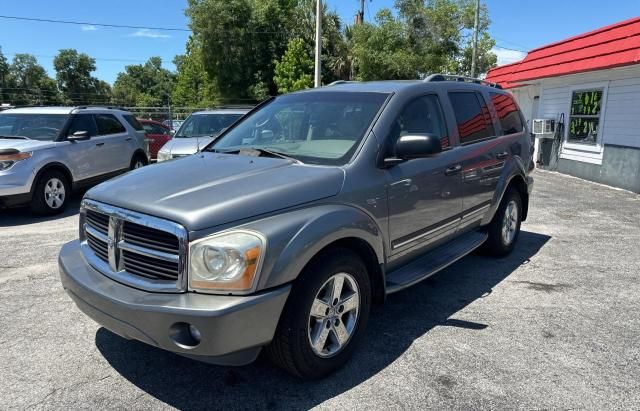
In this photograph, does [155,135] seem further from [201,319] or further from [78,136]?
[201,319]

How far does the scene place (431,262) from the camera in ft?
13.3

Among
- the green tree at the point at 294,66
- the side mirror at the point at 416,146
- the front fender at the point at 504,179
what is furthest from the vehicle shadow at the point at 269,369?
the green tree at the point at 294,66

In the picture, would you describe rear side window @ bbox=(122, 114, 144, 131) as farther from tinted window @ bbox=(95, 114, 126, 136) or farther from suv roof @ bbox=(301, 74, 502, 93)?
suv roof @ bbox=(301, 74, 502, 93)

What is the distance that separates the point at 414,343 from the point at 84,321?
8.63 feet

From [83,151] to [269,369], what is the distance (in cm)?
680

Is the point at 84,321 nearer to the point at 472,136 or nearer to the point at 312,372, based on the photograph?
the point at 312,372

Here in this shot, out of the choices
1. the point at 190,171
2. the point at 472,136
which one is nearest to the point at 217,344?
the point at 190,171

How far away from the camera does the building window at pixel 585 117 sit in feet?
40.2

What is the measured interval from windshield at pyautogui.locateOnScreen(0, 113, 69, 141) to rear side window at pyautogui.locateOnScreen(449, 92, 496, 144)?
6.67 m

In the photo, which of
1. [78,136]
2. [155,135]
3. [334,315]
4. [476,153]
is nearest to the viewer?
[334,315]

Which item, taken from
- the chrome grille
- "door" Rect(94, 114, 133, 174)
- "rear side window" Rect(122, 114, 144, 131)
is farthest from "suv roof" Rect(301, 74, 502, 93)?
"rear side window" Rect(122, 114, 144, 131)

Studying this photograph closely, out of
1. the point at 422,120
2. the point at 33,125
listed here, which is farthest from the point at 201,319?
the point at 33,125

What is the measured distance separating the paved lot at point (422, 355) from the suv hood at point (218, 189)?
1.13 meters

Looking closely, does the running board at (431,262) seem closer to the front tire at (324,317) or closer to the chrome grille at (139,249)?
the front tire at (324,317)
